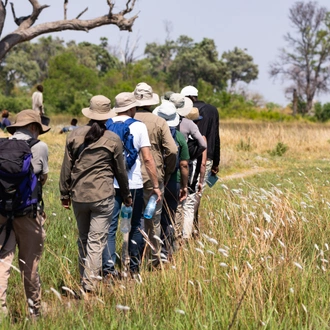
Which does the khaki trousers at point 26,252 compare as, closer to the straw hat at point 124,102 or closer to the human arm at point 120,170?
the human arm at point 120,170

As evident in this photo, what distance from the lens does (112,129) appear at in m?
6.04

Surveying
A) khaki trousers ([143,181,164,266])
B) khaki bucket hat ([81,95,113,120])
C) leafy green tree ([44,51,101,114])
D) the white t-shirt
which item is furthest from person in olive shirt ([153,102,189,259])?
leafy green tree ([44,51,101,114])

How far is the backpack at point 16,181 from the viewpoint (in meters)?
4.46

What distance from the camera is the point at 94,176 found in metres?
5.54

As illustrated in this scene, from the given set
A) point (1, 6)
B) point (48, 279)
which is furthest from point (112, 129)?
point (1, 6)

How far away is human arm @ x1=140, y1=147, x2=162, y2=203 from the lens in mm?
6121

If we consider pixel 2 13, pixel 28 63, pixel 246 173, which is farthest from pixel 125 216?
pixel 28 63

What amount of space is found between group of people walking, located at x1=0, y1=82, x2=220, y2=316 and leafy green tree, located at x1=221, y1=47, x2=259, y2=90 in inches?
3272

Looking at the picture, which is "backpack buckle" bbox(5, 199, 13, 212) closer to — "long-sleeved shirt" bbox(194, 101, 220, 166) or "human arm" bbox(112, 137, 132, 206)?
"human arm" bbox(112, 137, 132, 206)

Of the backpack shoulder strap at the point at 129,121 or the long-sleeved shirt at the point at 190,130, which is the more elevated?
the backpack shoulder strap at the point at 129,121

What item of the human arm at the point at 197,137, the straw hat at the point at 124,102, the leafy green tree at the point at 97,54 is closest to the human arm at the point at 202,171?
the human arm at the point at 197,137

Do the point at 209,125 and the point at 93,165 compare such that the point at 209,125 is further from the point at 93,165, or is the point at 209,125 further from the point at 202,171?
the point at 93,165

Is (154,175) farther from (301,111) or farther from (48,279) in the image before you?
(301,111)

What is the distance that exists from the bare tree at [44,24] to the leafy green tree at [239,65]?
226 feet
